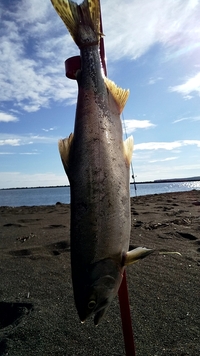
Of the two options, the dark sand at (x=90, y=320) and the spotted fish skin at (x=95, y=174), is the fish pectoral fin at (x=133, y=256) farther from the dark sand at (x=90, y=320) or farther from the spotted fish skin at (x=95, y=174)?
the dark sand at (x=90, y=320)

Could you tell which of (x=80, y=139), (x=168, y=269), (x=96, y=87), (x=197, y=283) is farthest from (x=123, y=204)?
(x=168, y=269)

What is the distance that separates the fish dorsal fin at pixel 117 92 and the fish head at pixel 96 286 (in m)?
1.34

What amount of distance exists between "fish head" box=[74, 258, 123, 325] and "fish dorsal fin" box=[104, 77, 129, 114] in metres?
1.34

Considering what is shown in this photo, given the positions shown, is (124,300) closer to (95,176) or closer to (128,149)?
(95,176)

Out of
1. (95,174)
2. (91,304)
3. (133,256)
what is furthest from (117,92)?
(91,304)

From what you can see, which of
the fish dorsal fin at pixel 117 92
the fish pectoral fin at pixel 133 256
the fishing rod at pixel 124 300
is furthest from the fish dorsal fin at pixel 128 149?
the fish pectoral fin at pixel 133 256

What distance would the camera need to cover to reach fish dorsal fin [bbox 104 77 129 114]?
2.78m

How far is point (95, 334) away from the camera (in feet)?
11.5

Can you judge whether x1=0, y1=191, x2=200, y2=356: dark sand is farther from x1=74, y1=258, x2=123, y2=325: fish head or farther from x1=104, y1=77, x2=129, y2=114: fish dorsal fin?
x1=104, y1=77, x2=129, y2=114: fish dorsal fin

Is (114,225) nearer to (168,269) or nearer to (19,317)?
(19,317)

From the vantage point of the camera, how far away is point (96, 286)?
7.99ft

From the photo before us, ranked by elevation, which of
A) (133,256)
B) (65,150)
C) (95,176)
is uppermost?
(65,150)

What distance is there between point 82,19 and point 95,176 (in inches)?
53.2

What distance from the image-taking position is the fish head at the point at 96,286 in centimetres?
242
